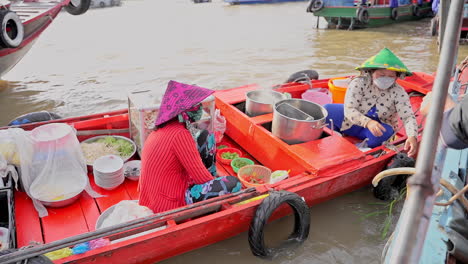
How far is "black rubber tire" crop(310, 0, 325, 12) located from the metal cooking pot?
12.4 meters

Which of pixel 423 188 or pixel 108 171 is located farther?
pixel 108 171

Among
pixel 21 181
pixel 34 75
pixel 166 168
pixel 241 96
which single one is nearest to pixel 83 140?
pixel 21 181

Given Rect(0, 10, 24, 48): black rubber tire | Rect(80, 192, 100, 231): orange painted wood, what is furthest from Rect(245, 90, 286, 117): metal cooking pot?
Rect(0, 10, 24, 48): black rubber tire

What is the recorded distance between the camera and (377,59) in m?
3.71

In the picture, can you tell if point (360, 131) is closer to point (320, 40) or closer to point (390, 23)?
point (320, 40)

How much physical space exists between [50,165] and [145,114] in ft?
3.52

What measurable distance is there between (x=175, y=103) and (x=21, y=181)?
197cm

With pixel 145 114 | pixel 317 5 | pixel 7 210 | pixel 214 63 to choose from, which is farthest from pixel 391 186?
pixel 317 5

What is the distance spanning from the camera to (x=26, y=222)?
3.12 metres

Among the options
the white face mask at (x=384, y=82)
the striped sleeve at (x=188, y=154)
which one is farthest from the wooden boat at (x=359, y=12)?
the striped sleeve at (x=188, y=154)

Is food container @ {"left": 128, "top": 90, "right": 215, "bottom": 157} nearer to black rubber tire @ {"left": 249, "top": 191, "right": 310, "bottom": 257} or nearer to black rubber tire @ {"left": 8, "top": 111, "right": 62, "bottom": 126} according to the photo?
black rubber tire @ {"left": 8, "top": 111, "right": 62, "bottom": 126}

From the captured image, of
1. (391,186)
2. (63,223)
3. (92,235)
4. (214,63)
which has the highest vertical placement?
(92,235)

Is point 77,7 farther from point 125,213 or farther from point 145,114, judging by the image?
point 125,213

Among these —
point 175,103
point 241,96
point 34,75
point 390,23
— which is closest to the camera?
point 175,103
